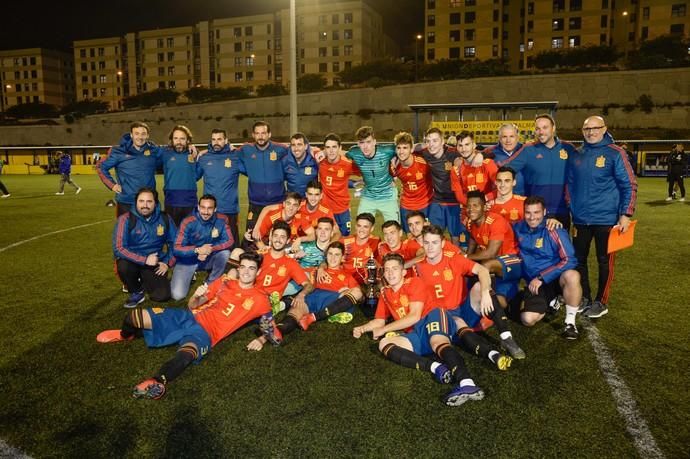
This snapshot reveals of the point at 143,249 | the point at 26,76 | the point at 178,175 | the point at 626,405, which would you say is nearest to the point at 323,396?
the point at 626,405

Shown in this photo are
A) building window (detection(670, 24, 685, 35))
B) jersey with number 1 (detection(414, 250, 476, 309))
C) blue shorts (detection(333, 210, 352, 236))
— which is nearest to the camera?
jersey with number 1 (detection(414, 250, 476, 309))

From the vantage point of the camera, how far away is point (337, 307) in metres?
5.39

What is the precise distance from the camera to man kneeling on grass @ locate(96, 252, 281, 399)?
440cm

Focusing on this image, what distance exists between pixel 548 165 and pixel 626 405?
3.25 metres

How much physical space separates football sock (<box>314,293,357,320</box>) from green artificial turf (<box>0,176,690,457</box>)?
4.8 inches

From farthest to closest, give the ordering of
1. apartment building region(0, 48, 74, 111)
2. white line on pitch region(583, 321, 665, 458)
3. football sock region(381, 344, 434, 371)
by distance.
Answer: apartment building region(0, 48, 74, 111) < football sock region(381, 344, 434, 371) < white line on pitch region(583, 321, 665, 458)

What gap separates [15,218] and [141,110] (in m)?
50.6

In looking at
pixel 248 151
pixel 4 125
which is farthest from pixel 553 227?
pixel 4 125

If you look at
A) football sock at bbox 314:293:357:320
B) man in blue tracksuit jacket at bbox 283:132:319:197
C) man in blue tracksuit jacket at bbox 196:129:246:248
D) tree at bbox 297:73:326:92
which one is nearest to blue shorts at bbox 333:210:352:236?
man in blue tracksuit jacket at bbox 283:132:319:197

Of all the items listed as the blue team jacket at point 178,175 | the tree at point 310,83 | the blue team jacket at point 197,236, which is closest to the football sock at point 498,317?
the blue team jacket at point 197,236

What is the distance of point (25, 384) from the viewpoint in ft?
12.9

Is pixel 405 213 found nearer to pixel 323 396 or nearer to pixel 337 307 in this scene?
pixel 337 307

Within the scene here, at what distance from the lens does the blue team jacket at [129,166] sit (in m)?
6.98

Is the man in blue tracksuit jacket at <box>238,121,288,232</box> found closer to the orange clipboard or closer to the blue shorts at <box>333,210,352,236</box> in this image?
the blue shorts at <box>333,210,352,236</box>
